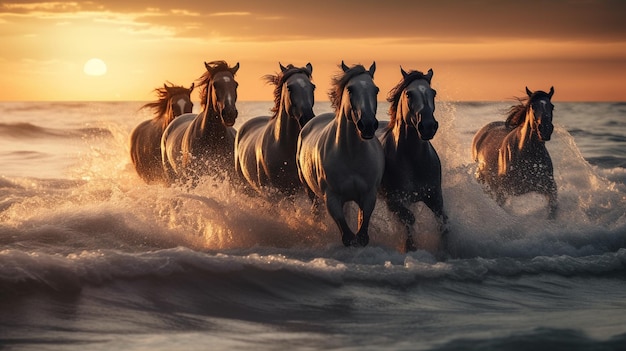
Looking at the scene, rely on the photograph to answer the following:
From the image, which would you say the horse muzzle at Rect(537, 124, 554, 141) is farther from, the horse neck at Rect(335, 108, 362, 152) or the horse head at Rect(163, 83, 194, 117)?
the horse head at Rect(163, 83, 194, 117)

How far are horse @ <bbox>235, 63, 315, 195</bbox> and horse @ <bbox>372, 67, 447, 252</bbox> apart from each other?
88 cm

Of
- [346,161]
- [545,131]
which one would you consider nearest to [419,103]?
[346,161]

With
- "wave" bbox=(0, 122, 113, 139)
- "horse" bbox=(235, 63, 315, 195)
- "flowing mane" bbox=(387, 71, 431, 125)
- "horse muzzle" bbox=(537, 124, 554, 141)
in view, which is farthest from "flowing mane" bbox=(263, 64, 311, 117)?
"wave" bbox=(0, 122, 113, 139)

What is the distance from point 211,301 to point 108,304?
791 millimetres

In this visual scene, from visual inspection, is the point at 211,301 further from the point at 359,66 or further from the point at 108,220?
the point at 108,220

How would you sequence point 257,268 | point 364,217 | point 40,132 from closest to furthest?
point 257,268 < point 364,217 < point 40,132

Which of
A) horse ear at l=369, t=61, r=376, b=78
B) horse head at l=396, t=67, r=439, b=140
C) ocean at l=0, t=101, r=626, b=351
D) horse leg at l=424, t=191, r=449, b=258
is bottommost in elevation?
ocean at l=0, t=101, r=626, b=351

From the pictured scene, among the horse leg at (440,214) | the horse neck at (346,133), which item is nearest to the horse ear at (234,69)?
the horse neck at (346,133)

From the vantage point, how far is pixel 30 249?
10281mm

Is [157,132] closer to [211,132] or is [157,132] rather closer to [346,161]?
[211,132]

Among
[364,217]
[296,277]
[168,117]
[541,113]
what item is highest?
[168,117]

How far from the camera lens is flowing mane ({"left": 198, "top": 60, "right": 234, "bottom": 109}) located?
1138 centimetres

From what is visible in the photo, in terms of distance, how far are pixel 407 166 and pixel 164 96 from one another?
20.4 feet

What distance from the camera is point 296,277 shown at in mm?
8680
